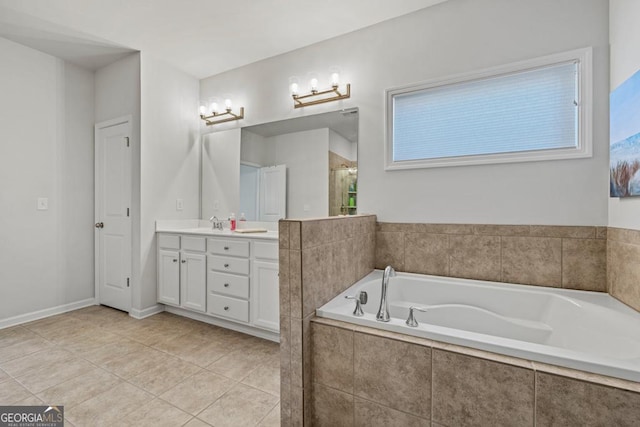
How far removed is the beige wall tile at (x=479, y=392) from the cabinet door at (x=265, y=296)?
1.43 metres

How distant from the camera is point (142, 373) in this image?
193 centimetres

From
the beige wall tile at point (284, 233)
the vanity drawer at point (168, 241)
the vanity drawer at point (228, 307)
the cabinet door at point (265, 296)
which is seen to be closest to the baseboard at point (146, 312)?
the vanity drawer at point (168, 241)

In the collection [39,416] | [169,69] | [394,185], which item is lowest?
[39,416]

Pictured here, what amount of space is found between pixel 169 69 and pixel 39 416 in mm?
3093

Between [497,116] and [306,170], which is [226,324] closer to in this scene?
[306,170]

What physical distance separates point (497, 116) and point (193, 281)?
2925 millimetres

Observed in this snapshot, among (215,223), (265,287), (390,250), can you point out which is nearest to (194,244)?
(215,223)

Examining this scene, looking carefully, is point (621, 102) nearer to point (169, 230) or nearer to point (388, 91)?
point (388, 91)

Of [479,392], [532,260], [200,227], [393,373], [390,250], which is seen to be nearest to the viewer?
[479,392]

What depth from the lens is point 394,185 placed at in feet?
7.79

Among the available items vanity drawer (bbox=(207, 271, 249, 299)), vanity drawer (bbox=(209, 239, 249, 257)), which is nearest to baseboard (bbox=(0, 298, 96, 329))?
vanity drawer (bbox=(207, 271, 249, 299))

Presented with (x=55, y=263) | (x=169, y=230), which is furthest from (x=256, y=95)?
(x=55, y=263)

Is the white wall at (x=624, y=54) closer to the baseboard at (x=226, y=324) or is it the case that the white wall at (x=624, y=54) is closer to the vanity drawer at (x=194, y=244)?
the baseboard at (x=226, y=324)

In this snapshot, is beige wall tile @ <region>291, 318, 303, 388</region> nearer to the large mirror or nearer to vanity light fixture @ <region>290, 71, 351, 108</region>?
the large mirror
